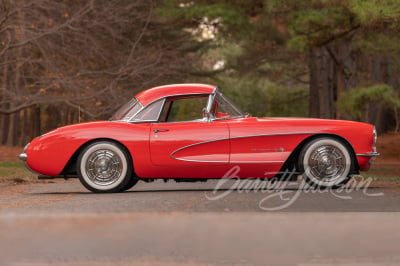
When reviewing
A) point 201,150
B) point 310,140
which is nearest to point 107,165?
point 201,150

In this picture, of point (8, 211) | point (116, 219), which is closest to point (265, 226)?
point (116, 219)

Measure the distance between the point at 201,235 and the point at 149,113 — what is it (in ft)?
14.7

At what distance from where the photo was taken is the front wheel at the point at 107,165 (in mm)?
9883

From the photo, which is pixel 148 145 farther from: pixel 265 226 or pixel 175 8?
pixel 175 8

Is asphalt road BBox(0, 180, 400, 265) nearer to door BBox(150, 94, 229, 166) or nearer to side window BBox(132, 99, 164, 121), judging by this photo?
door BBox(150, 94, 229, 166)

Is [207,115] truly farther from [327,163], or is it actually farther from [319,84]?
[319,84]

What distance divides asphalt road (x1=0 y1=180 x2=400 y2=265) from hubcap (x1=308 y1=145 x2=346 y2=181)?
117 cm

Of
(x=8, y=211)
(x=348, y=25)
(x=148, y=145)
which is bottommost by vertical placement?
(x=8, y=211)

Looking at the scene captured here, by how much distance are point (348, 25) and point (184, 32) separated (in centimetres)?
1771

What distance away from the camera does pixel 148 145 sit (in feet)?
32.4

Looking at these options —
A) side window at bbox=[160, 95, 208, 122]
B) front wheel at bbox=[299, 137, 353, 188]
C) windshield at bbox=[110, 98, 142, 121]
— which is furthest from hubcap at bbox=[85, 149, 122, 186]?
front wheel at bbox=[299, 137, 353, 188]

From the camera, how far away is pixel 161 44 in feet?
107

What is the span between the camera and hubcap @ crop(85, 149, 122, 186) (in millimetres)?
9906

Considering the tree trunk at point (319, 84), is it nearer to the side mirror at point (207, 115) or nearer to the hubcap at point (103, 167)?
the side mirror at point (207, 115)
